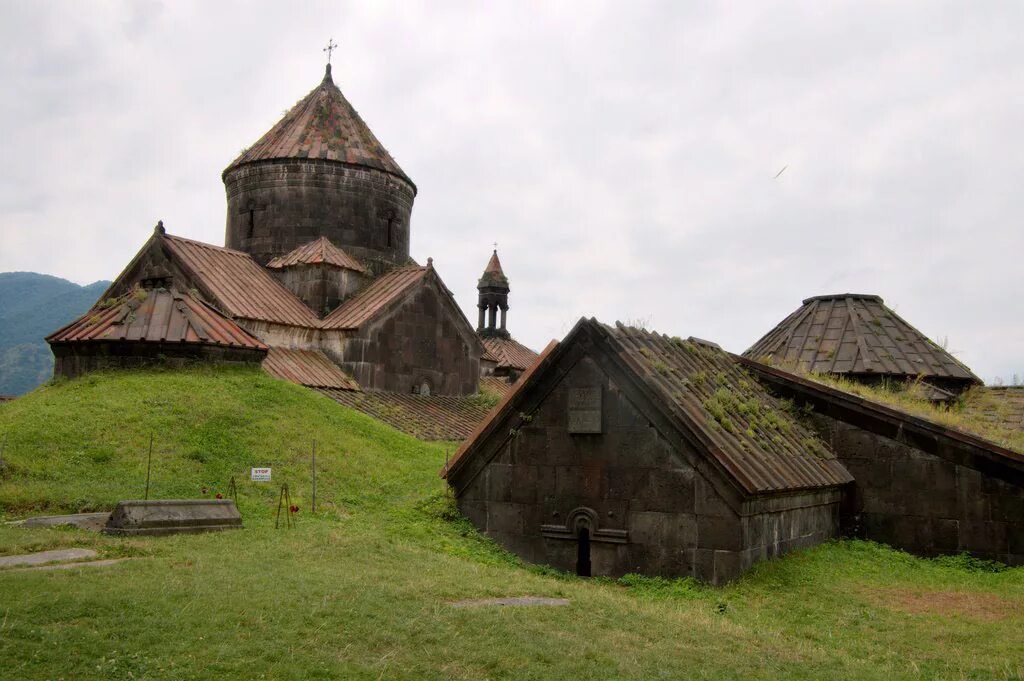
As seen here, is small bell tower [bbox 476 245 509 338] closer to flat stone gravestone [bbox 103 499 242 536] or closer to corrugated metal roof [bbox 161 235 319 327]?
corrugated metal roof [bbox 161 235 319 327]

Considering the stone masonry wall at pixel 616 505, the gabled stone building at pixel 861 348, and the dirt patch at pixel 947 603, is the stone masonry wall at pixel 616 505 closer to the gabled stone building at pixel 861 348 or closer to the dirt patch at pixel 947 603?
the dirt patch at pixel 947 603

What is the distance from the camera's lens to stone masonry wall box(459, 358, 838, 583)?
912cm

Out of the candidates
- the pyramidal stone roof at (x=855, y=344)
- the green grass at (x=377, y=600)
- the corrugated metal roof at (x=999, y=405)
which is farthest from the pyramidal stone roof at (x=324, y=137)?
the corrugated metal roof at (x=999, y=405)

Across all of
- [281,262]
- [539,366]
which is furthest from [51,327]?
[539,366]

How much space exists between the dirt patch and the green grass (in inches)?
1.4

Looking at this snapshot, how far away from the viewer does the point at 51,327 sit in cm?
13112

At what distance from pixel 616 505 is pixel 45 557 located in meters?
5.54

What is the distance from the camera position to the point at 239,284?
19.8m

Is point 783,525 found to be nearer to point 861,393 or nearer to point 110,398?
point 861,393

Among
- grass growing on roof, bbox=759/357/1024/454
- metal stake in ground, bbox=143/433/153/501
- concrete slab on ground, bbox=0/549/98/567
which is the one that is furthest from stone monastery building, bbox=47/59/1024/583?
concrete slab on ground, bbox=0/549/98/567

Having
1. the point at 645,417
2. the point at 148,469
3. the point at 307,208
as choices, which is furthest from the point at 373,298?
the point at 645,417

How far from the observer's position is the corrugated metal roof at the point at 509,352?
3694 cm

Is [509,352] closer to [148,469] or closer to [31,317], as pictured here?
[148,469]

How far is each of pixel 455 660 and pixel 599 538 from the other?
4017 millimetres
